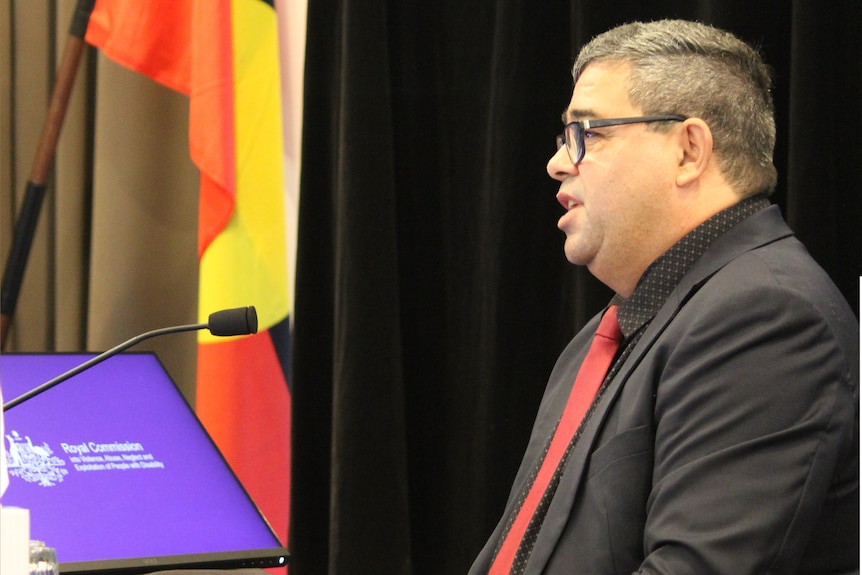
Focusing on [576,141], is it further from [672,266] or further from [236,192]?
[236,192]

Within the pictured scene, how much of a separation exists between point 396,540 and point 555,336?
60cm

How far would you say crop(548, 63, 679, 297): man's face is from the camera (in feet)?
5.64

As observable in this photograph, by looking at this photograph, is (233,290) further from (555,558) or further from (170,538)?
(555,558)

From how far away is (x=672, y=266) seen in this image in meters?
1.68

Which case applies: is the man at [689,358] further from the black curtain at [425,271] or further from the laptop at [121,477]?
the black curtain at [425,271]

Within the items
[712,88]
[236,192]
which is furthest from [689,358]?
[236,192]

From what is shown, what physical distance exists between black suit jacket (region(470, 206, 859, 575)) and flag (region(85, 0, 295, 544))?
1.42 m

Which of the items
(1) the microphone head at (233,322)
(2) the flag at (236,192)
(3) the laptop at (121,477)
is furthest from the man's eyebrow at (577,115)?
(2) the flag at (236,192)

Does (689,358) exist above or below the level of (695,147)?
below

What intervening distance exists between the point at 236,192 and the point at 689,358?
63.4 inches

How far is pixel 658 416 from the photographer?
150cm

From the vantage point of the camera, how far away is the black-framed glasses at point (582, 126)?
67.4 inches

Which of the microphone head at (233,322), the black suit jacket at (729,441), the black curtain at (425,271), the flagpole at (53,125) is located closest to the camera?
the black suit jacket at (729,441)

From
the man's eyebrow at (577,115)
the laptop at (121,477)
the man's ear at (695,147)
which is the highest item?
the man's eyebrow at (577,115)
